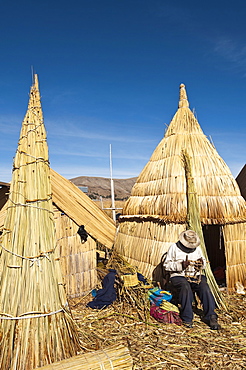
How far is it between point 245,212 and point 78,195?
3.50 metres

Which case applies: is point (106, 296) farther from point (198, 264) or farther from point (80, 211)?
point (80, 211)

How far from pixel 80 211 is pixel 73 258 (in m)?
0.96

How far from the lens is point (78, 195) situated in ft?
23.2

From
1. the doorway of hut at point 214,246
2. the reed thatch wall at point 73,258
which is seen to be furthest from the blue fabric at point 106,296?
the doorway of hut at point 214,246

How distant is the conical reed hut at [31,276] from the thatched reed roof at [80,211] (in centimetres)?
267

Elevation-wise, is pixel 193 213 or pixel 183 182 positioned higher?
pixel 183 182

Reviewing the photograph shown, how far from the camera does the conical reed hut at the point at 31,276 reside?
8.75ft

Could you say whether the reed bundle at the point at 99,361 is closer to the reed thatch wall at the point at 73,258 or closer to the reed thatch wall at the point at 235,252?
the reed thatch wall at the point at 73,258

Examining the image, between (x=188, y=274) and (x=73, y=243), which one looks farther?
(x=73, y=243)

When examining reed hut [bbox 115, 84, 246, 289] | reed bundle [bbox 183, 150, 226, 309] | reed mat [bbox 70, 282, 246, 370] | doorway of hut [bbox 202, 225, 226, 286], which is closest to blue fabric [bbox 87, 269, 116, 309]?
reed mat [bbox 70, 282, 246, 370]

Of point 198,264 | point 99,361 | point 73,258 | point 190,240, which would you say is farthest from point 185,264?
point 99,361

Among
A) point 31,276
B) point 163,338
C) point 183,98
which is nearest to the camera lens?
point 31,276

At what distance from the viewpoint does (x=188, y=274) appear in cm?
496

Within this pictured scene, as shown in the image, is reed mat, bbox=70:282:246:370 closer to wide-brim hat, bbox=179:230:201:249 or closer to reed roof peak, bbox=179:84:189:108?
wide-brim hat, bbox=179:230:201:249
